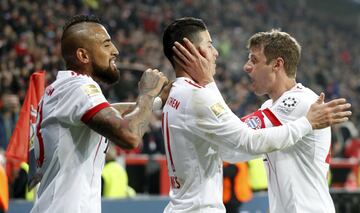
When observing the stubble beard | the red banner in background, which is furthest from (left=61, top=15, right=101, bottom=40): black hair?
the red banner in background

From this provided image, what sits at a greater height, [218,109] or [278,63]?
[278,63]

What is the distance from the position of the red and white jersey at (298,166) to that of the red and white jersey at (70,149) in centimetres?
113

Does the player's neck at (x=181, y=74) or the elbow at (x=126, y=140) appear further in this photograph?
the player's neck at (x=181, y=74)

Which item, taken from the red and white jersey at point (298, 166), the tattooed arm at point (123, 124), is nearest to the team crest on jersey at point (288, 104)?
the red and white jersey at point (298, 166)

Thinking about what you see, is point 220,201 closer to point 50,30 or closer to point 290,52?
point 290,52

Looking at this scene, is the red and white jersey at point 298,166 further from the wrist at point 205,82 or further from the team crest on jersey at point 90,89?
the team crest on jersey at point 90,89

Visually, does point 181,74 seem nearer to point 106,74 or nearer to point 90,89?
point 106,74

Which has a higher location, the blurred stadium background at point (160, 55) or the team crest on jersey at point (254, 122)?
the blurred stadium background at point (160, 55)

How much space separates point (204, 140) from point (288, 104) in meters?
0.66

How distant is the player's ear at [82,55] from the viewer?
4.02 meters

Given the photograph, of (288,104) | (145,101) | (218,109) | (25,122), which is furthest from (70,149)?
(25,122)

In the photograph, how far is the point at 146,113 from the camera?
12.6ft

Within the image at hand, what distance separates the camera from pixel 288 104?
4344mm

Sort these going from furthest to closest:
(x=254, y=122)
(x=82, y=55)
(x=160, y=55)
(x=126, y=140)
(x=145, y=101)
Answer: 1. (x=160, y=55)
2. (x=254, y=122)
3. (x=82, y=55)
4. (x=145, y=101)
5. (x=126, y=140)
